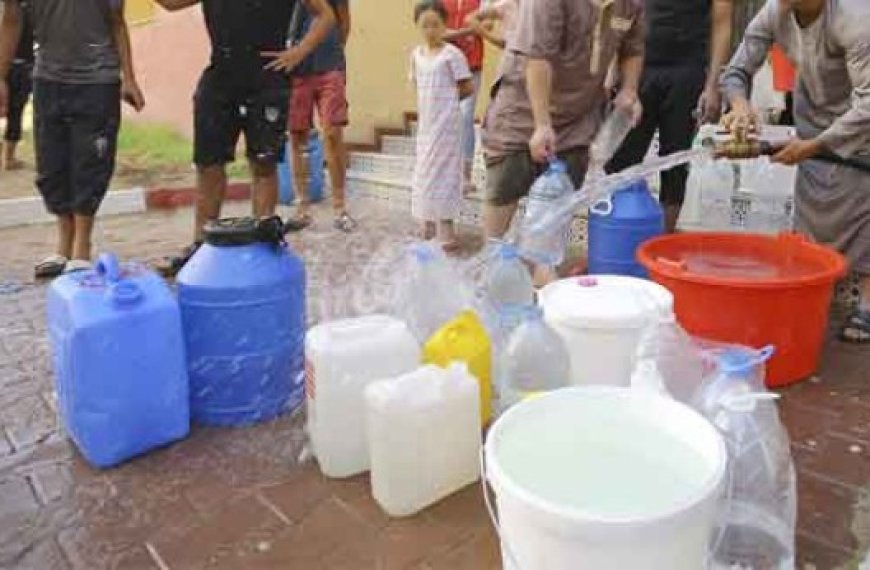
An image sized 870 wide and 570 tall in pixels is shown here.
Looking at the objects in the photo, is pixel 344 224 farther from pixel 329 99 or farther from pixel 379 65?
pixel 379 65

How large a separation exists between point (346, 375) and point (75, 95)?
2.42 metres

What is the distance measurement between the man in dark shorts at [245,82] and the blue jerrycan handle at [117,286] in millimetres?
Result: 1443

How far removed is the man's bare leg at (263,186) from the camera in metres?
3.93

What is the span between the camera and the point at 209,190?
3.93m

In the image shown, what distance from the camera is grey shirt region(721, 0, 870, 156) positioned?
106 inches

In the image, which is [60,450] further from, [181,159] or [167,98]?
[167,98]

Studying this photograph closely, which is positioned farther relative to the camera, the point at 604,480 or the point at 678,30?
the point at 678,30

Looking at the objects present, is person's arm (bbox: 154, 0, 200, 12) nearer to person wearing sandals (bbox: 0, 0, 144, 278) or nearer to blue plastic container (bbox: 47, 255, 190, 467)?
person wearing sandals (bbox: 0, 0, 144, 278)

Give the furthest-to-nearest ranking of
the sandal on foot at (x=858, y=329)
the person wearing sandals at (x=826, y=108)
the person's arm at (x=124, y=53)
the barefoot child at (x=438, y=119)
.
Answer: the barefoot child at (x=438, y=119) → the person's arm at (x=124, y=53) → the sandal on foot at (x=858, y=329) → the person wearing sandals at (x=826, y=108)

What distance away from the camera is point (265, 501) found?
6.86 ft

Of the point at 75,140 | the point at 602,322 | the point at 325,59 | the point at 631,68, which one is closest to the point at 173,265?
the point at 75,140

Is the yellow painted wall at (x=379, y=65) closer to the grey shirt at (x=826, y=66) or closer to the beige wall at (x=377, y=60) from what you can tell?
the beige wall at (x=377, y=60)

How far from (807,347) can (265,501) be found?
1.79 m

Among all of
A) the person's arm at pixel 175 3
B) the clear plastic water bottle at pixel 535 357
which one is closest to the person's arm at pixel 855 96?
the clear plastic water bottle at pixel 535 357
